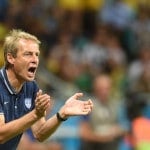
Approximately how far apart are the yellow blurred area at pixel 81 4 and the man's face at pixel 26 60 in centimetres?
788

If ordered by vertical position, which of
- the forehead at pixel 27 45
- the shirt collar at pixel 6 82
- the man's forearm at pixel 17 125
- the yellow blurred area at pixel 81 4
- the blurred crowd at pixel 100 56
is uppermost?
the forehead at pixel 27 45

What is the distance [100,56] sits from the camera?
14977 mm

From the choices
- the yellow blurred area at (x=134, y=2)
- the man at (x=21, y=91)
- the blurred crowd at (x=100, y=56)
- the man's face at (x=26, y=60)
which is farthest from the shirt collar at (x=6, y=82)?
the yellow blurred area at (x=134, y=2)

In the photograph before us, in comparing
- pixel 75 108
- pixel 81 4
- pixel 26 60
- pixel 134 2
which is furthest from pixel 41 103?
pixel 134 2

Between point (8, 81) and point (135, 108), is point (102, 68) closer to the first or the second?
point (135, 108)

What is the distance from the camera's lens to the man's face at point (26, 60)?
801 centimetres

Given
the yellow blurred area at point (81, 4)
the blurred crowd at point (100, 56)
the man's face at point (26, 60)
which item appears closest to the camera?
the man's face at point (26, 60)

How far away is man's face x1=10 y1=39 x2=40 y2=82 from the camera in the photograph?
8.01 meters

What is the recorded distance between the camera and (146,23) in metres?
16.1

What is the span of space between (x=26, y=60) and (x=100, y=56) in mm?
7008

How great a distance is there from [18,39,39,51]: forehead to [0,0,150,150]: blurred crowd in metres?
4.05

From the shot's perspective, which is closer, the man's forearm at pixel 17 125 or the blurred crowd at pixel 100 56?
the man's forearm at pixel 17 125

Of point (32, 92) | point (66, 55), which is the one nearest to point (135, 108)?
point (66, 55)

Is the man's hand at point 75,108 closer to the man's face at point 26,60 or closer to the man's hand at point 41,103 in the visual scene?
the man's hand at point 41,103
